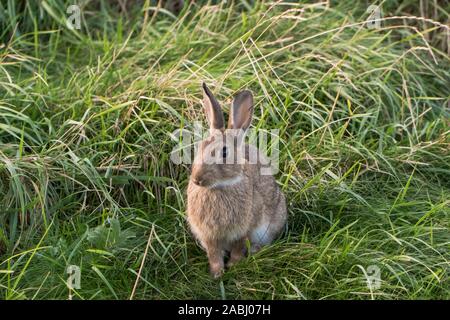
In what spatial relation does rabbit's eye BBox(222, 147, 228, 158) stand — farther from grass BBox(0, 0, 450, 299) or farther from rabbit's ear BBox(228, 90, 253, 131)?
grass BBox(0, 0, 450, 299)

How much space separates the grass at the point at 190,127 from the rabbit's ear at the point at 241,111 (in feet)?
1.93

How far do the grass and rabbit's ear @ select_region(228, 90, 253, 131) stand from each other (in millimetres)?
589

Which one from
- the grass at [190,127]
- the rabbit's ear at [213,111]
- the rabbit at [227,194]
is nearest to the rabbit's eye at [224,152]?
the rabbit at [227,194]

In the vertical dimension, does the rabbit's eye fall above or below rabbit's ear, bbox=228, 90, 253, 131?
below

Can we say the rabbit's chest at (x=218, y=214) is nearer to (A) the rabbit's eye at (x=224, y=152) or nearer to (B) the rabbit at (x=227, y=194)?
(B) the rabbit at (x=227, y=194)

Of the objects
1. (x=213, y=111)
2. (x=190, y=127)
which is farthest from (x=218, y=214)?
(x=190, y=127)

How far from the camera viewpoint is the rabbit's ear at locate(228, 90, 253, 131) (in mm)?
4637

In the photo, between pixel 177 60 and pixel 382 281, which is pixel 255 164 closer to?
pixel 382 281

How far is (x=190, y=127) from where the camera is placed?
17.7 ft

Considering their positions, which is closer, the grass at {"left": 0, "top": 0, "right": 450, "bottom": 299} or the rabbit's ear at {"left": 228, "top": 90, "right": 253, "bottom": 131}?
the grass at {"left": 0, "top": 0, "right": 450, "bottom": 299}

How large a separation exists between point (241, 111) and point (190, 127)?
80 cm

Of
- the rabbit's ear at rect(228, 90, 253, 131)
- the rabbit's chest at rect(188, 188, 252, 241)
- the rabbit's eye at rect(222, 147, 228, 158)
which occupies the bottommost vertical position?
the rabbit's chest at rect(188, 188, 252, 241)

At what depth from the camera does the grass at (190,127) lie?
448 cm

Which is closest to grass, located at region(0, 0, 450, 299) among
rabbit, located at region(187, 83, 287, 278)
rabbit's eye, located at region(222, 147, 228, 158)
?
rabbit, located at region(187, 83, 287, 278)
